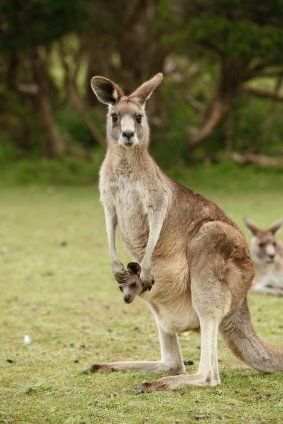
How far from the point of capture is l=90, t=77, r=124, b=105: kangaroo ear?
4465mm

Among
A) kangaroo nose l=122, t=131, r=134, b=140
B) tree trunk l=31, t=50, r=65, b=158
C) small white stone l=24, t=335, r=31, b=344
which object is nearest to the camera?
kangaroo nose l=122, t=131, r=134, b=140

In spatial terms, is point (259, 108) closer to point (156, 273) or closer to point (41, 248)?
point (41, 248)

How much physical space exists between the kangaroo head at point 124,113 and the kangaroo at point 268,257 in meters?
3.16

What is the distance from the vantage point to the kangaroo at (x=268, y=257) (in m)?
7.44

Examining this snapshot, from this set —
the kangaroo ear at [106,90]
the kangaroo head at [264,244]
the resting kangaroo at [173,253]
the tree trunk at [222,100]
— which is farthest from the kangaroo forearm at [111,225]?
the tree trunk at [222,100]

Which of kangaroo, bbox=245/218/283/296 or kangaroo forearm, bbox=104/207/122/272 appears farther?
kangaroo, bbox=245/218/283/296

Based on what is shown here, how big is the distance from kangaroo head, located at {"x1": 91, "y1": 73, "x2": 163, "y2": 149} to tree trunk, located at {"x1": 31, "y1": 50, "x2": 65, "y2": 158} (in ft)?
32.8

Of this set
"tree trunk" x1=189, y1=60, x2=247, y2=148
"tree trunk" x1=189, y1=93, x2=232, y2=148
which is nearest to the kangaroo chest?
"tree trunk" x1=189, y1=60, x2=247, y2=148

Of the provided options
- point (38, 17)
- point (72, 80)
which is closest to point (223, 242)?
point (38, 17)

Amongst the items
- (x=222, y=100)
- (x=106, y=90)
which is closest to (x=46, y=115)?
(x=222, y=100)

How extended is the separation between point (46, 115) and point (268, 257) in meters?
7.73

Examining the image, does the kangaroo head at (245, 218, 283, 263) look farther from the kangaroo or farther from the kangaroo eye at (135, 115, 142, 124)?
the kangaroo eye at (135, 115, 142, 124)

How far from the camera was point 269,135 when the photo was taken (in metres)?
15.5

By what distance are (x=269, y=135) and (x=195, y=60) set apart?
8.04ft
